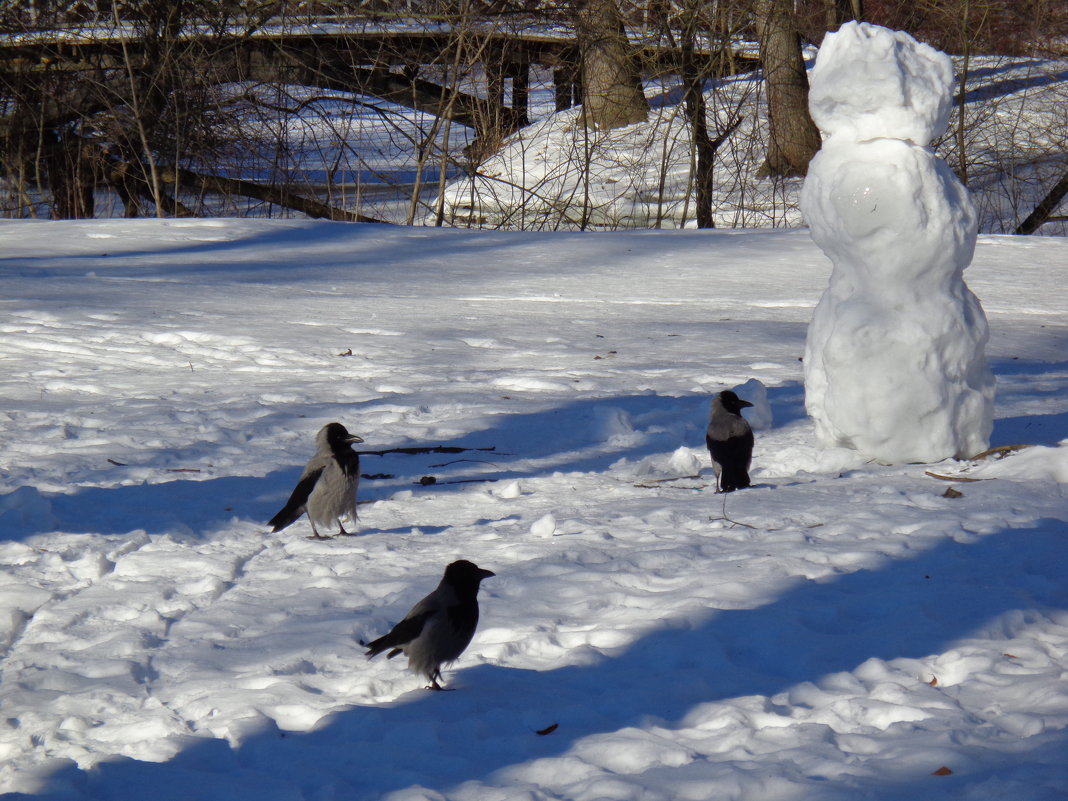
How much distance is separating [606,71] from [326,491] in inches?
582

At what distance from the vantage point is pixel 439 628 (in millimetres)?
3252

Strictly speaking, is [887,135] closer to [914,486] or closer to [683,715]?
[914,486]

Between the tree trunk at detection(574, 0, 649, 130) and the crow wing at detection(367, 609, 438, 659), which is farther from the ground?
the tree trunk at detection(574, 0, 649, 130)

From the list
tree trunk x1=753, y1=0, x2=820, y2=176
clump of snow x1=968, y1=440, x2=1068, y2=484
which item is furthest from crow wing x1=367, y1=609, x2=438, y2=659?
tree trunk x1=753, y1=0, x2=820, y2=176

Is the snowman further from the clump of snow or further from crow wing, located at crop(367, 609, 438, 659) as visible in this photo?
crow wing, located at crop(367, 609, 438, 659)

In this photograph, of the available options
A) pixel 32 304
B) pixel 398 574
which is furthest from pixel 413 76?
pixel 398 574

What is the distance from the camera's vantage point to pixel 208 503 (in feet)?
16.9

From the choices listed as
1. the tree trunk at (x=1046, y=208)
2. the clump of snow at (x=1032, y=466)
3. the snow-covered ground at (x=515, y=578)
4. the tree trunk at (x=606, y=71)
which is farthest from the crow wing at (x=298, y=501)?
the tree trunk at (x=1046, y=208)

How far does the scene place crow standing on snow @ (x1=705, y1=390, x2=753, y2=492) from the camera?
5.21 m

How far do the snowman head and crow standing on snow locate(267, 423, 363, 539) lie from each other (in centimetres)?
300

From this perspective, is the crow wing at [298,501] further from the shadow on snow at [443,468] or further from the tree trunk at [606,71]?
the tree trunk at [606,71]

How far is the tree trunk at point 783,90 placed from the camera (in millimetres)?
16781

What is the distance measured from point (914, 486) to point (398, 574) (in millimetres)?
2464

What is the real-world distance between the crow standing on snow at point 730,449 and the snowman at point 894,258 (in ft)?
2.15
